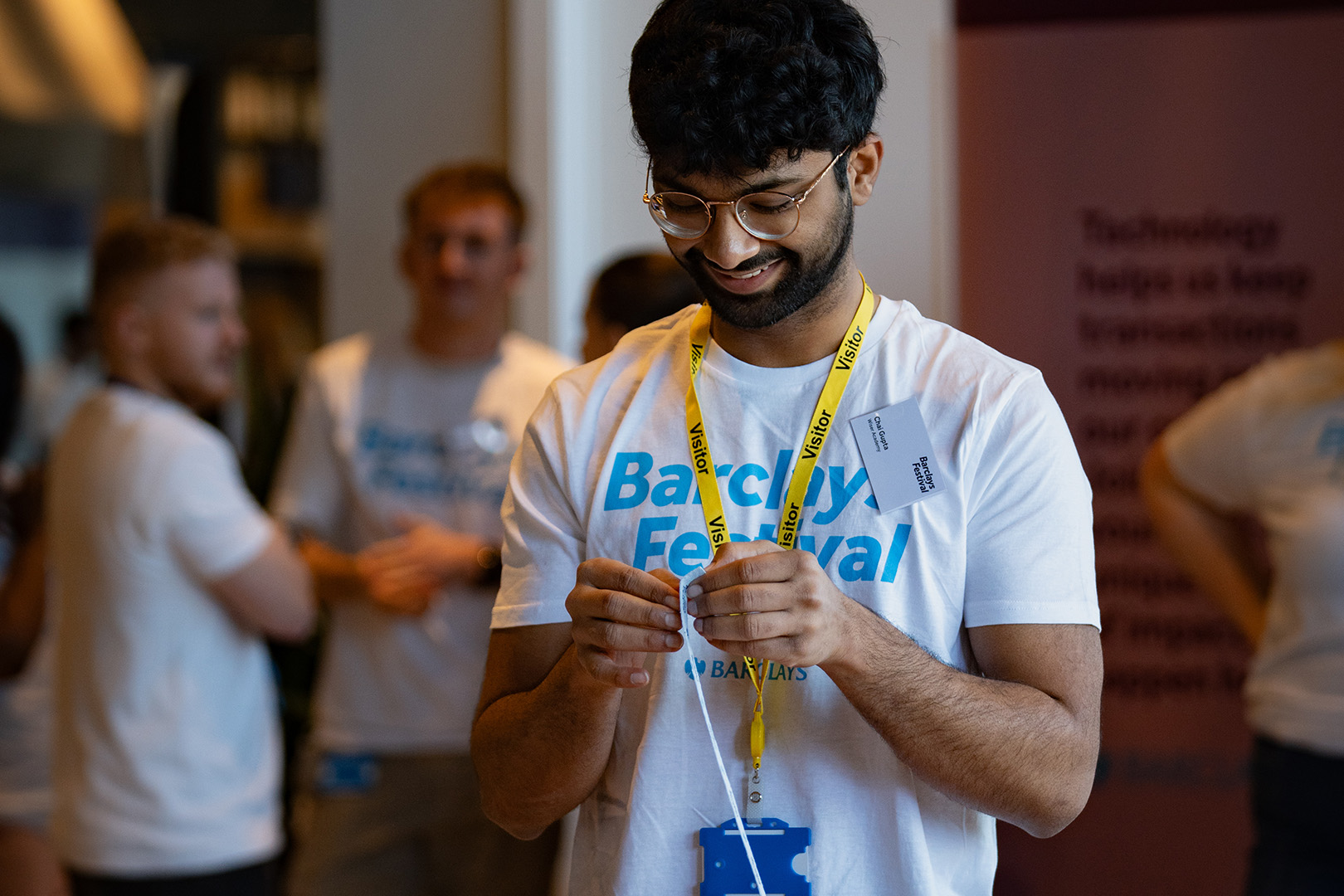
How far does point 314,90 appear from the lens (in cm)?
392

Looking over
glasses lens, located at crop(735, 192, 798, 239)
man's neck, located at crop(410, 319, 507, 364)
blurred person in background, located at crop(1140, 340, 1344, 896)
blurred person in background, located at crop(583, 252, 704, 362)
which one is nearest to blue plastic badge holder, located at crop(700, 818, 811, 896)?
glasses lens, located at crop(735, 192, 798, 239)

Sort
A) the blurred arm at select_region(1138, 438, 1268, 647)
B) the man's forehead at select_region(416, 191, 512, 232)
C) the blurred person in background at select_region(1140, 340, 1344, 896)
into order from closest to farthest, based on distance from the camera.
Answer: the blurred person in background at select_region(1140, 340, 1344, 896) → the blurred arm at select_region(1138, 438, 1268, 647) → the man's forehead at select_region(416, 191, 512, 232)

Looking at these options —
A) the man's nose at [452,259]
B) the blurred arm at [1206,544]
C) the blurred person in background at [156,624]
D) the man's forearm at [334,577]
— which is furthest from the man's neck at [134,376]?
the blurred arm at [1206,544]

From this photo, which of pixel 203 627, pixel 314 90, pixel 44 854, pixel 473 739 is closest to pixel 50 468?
pixel 203 627

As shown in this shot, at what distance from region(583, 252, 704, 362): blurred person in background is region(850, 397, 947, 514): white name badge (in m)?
1.04

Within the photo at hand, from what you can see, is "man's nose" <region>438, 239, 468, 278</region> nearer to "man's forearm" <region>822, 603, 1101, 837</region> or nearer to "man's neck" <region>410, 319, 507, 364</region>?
"man's neck" <region>410, 319, 507, 364</region>

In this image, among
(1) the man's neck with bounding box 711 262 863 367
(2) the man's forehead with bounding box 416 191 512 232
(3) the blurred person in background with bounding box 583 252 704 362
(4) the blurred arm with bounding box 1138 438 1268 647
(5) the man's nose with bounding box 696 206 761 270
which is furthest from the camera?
(2) the man's forehead with bounding box 416 191 512 232

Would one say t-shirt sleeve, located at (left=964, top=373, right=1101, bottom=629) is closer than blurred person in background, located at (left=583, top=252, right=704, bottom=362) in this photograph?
Yes

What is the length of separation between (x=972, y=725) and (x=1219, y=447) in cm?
143

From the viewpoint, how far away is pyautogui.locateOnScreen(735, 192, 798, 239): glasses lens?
1132mm

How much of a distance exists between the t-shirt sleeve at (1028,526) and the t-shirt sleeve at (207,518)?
5.10ft

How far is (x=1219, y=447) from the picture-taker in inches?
91.3

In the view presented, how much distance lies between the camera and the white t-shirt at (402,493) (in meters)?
2.53

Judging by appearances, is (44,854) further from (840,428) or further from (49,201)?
(49,201)
